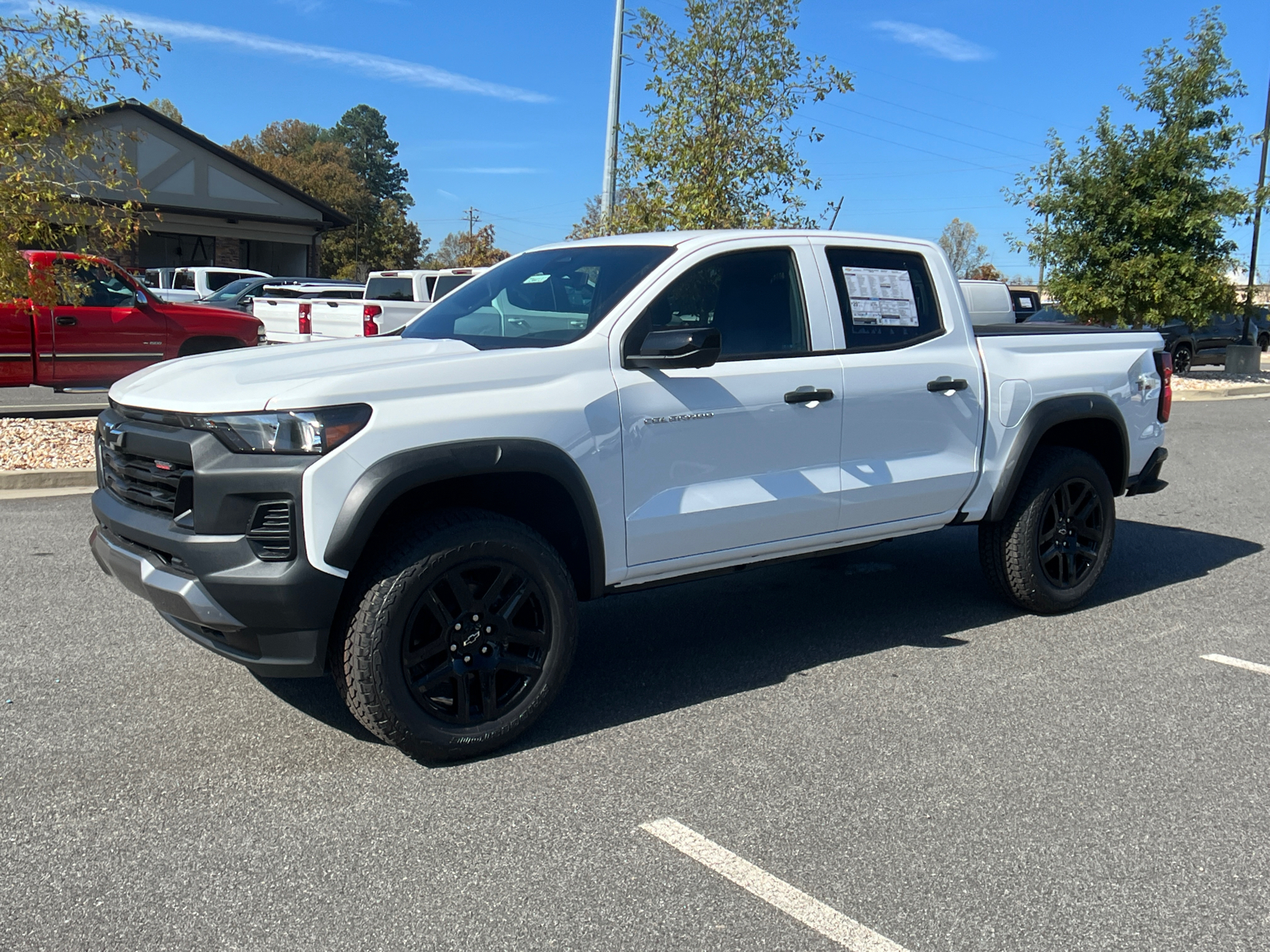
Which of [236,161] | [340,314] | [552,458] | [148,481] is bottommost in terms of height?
[148,481]

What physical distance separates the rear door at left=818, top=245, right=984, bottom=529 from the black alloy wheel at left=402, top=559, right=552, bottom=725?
5.41ft

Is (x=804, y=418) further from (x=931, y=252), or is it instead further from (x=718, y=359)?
(x=931, y=252)

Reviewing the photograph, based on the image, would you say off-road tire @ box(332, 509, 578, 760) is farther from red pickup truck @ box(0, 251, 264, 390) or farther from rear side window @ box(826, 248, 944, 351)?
red pickup truck @ box(0, 251, 264, 390)

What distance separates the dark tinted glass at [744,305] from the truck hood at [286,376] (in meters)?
0.82

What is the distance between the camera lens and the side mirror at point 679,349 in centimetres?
410

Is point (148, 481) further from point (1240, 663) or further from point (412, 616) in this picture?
point (1240, 663)

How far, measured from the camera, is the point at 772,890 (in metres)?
3.10

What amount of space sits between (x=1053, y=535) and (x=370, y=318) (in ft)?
31.9

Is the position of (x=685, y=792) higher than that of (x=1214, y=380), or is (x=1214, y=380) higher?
(x=1214, y=380)

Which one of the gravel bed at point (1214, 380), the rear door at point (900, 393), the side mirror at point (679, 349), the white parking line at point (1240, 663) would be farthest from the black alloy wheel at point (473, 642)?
the gravel bed at point (1214, 380)

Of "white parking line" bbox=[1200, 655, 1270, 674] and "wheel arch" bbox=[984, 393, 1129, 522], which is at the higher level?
"wheel arch" bbox=[984, 393, 1129, 522]

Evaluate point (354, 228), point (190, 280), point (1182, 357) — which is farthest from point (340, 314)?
point (354, 228)

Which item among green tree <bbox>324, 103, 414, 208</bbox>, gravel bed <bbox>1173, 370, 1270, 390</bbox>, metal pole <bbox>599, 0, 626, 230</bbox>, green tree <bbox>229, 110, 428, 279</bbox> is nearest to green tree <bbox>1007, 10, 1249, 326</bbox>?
gravel bed <bbox>1173, 370, 1270, 390</bbox>

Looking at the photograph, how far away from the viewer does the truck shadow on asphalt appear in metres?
4.57
